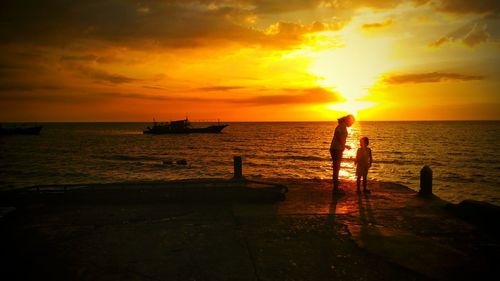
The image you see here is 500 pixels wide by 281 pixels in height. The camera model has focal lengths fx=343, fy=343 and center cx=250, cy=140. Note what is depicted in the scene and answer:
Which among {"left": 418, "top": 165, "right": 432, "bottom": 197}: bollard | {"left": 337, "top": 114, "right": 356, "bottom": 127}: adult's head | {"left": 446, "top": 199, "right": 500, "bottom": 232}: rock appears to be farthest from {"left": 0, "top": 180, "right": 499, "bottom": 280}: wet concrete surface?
{"left": 337, "top": 114, "right": 356, "bottom": 127}: adult's head

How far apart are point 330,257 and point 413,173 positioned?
3225cm

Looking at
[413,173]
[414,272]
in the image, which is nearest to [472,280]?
[414,272]

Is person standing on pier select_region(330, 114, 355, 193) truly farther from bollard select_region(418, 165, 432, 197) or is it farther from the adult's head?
bollard select_region(418, 165, 432, 197)

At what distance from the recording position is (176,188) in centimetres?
872

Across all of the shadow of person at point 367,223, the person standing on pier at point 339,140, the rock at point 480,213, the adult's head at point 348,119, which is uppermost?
the adult's head at point 348,119

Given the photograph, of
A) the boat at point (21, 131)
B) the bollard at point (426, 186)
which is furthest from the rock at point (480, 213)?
the boat at point (21, 131)

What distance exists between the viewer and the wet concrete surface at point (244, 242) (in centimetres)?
461

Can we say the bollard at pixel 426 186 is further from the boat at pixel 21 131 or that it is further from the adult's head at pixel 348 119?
the boat at pixel 21 131

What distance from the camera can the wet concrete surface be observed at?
181 inches

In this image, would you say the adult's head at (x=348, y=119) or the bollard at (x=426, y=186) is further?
the adult's head at (x=348, y=119)

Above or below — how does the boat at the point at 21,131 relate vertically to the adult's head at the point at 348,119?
below

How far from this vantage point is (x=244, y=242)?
5.68 meters

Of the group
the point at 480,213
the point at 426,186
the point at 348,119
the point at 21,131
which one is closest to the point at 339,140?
the point at 348,119

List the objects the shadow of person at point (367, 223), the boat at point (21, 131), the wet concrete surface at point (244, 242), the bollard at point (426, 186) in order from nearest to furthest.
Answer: the wet concrete surface at point (244, 242), the shadow of person at point (367, 223), the bollard at point (426, 186), the boat at point (21, 131)
